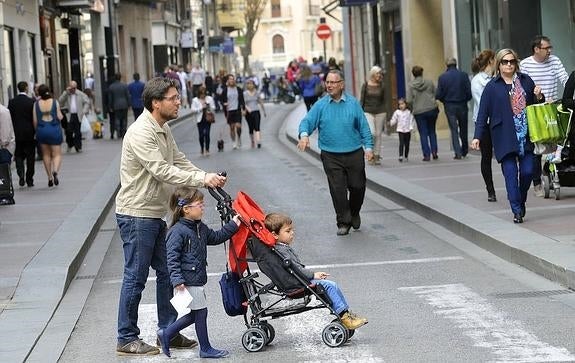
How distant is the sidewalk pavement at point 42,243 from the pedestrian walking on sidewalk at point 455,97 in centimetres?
593

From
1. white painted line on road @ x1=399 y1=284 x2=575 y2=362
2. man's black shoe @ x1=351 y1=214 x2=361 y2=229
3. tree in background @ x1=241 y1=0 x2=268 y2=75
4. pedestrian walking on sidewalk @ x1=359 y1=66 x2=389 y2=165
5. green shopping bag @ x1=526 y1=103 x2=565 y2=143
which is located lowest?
white painted line on road @ x1=399 y1=284 x2=575 y2=362

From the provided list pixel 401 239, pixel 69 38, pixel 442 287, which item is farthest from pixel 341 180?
pixel 69 38

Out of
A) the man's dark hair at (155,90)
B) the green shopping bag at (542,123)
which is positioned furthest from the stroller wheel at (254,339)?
the green shopping bag at (542,123)

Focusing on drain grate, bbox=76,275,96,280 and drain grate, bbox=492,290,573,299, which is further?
drain grate, bbox=76,275,96,280

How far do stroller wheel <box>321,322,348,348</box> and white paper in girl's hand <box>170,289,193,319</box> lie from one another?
90 centimetres

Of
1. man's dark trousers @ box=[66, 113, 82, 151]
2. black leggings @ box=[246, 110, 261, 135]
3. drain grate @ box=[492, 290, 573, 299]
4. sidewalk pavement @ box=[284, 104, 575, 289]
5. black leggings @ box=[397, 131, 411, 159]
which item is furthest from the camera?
black leggings @ box=[246, 110, 261, 135]

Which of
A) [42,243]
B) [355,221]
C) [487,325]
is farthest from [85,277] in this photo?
[487,325]

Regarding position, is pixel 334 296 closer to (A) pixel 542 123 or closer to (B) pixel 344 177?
(A) pixel 542 123

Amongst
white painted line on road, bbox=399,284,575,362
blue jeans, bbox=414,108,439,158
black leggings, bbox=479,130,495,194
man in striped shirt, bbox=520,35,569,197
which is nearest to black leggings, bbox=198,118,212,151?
blue jeans, bbox=414,108,439,158

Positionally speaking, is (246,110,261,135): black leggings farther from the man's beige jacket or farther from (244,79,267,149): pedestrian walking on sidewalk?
the man's beige jacket

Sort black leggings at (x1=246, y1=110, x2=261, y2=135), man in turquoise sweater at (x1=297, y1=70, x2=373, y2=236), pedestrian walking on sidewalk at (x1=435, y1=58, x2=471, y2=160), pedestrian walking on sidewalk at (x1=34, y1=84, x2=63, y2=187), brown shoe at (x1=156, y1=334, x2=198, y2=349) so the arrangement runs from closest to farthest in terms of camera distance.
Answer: brown shoe at (x1=156, y1=334, x2=198, y2=349), man in turquoise sweater at (x1=297, y1=70, x2=373, y2=236), pedestrian walking on sidewalk at (x1=34, y1=84, x2=63, y2=187), pedestrian walking on sidewalk at (x1=435, y1=58, x2=471, y2=160), black leggings at (x1=246, y1=110, x2=261, y2=135)

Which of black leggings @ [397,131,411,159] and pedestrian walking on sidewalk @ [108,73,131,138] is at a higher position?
pedestrian walking on sidewalk @ [108,73,131,138]

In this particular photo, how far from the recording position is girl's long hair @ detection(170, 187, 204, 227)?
8844mm

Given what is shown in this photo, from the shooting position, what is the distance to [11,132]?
2033cm
